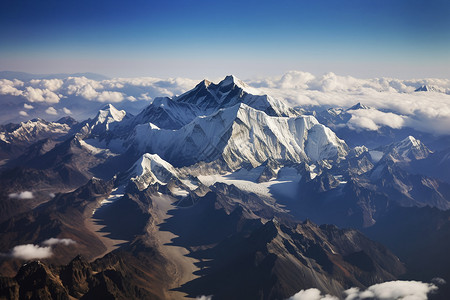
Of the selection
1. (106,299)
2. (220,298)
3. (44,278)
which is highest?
(44,278)

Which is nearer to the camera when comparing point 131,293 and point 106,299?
point 106,299

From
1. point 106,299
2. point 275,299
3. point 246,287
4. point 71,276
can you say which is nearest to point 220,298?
point 246,287

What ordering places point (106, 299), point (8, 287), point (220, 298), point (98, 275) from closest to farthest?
point (8, 287) < point (106, 299) < point (98, 275) < point (220, 298)

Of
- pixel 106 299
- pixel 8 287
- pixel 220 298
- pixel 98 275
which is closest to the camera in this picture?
pixel 8 287

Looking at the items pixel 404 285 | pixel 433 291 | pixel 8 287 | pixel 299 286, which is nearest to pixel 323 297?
pixel 299 286

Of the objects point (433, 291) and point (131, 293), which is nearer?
point (131, 293)

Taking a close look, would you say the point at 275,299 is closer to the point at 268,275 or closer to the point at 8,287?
the point at 268,275

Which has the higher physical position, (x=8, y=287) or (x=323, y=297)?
(x=8, y=287)

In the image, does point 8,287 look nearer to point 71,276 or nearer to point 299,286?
point 71,276

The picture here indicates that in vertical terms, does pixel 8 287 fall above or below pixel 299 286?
above
